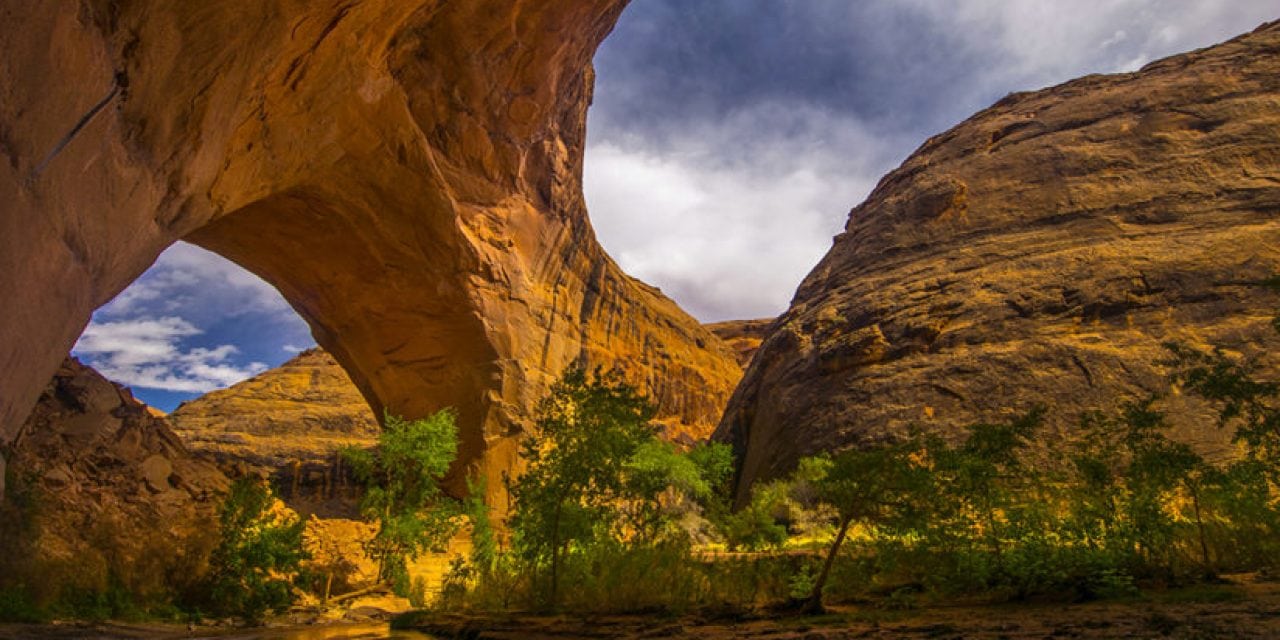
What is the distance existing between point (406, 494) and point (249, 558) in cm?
388

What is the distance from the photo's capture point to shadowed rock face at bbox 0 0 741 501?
15.9 ft

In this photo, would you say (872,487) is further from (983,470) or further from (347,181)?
Result: (347,181)

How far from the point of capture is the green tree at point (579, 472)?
8172 millimetres

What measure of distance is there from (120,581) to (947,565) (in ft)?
34.0

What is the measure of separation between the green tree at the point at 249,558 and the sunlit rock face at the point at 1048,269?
15622 millimetres

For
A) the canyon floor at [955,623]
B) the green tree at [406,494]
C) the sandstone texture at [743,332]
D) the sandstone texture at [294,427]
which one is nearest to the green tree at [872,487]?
the canyon floor at [955,623]

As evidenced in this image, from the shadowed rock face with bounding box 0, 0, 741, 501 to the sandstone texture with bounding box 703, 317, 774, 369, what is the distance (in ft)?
110

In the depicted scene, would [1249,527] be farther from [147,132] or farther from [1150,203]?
[1150,203]

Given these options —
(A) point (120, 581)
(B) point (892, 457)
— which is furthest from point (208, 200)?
(B) point (892, 457)

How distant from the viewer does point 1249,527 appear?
23.9ft

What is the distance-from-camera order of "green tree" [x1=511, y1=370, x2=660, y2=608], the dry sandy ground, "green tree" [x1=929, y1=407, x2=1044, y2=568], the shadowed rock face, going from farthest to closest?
"green tree" [x1=511, y1=370, x2=660, y2=608]
"green tree" [x1=929, y1=407, x2=1044, y2=568]
the shadowed rock face
the dry sandy ground

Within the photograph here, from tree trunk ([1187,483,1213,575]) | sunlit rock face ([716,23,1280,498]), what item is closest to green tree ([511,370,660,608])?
tree trunk ([1187,483,1213,575])

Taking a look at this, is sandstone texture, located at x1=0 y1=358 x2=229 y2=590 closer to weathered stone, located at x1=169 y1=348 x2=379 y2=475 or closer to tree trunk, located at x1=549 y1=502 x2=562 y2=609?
tree trunk, located at x1=549 y1=502 x2=562 y2=609

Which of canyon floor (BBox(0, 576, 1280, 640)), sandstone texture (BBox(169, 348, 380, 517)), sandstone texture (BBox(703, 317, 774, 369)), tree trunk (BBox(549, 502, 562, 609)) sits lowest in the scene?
canyon floor (BBox(0, 576, 1280, 640))
